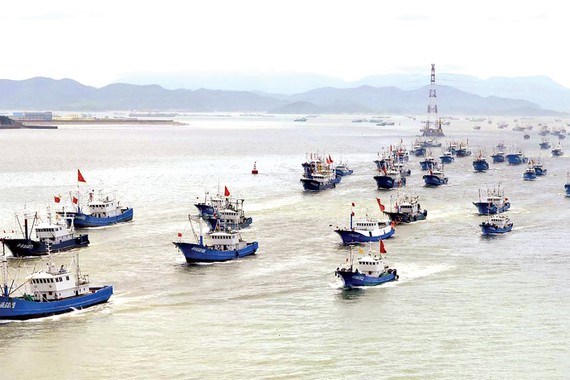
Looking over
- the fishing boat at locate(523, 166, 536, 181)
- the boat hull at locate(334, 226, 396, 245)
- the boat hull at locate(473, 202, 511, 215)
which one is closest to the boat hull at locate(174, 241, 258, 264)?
the boat hull at locate(334, 226, 396, 245)

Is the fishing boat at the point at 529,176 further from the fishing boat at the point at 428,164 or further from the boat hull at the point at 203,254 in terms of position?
the boat hull at the point at 203,254

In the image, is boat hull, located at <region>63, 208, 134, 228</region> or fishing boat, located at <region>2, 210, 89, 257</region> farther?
boat hull, located at <region>63, 208, 134, 228</region>

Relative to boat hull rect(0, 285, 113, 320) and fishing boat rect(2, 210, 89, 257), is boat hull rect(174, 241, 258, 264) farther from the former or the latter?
boat hull rect(0, 285, 113, 320)

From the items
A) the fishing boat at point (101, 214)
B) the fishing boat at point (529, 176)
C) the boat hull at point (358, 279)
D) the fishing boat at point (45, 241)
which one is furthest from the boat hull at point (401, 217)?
the fishing boat at point (529, 176)

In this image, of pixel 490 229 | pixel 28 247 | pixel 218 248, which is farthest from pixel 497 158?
pixel 28 247

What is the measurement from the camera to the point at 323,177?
12331 cm

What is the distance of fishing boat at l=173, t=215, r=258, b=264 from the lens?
224ft

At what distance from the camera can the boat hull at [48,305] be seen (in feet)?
173

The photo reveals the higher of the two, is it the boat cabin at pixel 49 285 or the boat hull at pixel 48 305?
the boat cabin at pixel 49 285

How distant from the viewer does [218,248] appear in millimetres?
71062

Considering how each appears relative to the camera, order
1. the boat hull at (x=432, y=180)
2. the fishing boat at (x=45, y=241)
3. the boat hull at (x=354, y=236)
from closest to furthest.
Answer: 1. the fishing boat at (x=45, y=241)
2. the boat hull at (x=354, y=236)
3. the boat hull at (x=432, y=180)

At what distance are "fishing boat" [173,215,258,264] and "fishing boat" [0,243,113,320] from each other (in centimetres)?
1169

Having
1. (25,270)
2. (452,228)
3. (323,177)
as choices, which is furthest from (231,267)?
(323,177)

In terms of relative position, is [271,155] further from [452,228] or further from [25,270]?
[25,270]
